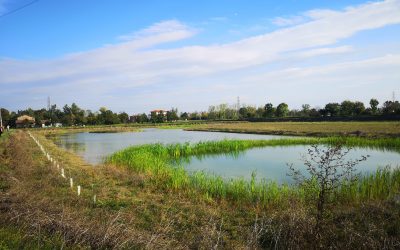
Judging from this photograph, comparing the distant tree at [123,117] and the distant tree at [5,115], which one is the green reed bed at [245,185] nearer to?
the distant tree at [5,115]

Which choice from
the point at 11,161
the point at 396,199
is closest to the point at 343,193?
the point at 396,199

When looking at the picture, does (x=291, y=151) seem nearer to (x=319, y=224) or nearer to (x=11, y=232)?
(x=319, y=224)

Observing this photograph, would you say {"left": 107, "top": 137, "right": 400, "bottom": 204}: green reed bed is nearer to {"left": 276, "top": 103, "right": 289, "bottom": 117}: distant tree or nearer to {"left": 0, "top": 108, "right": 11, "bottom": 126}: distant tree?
{"left": 0, "top": 108, "right": 11, "bottom": 126}: distant tree

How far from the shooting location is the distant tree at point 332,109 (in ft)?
240

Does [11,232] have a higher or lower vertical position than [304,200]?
higher

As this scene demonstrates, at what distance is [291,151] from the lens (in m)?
24.5

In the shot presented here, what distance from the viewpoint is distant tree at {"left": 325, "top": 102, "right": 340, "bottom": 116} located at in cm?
7312

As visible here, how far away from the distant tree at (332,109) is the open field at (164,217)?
6400cm

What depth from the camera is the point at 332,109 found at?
7362cm

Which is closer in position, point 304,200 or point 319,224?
point 319,224

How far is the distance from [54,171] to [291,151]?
51.9 feet

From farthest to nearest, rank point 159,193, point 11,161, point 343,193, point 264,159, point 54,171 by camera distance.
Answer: point 264,159
point 11,161
point 54,171
point 159,193
point 343,193

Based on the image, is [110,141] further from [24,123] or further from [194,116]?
[194,116]

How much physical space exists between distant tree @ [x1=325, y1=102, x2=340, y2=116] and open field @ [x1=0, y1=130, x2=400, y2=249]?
210ft
